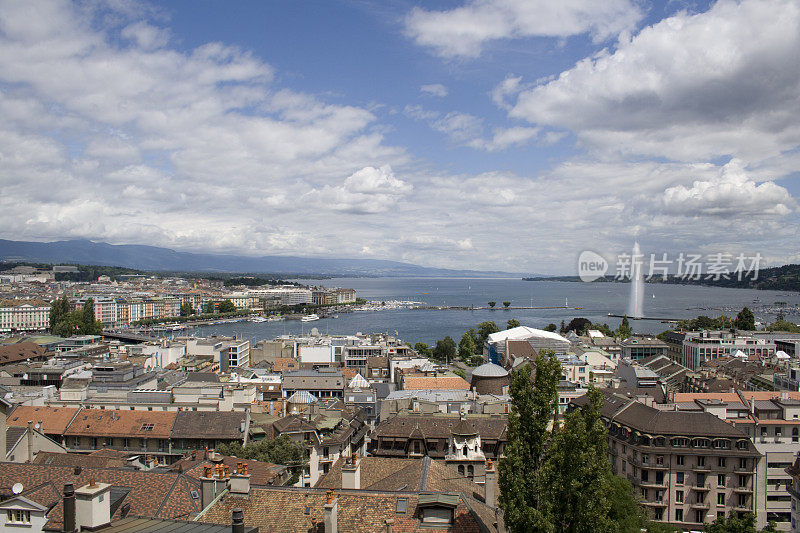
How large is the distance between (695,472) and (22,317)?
364 ft

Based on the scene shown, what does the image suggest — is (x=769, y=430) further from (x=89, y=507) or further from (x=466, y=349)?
(x=466, y=349)

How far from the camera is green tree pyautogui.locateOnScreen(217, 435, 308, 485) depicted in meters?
20.5

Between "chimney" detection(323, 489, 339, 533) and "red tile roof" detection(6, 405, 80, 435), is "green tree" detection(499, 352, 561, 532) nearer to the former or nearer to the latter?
"chimney" detection(323, 489, 339, 533)

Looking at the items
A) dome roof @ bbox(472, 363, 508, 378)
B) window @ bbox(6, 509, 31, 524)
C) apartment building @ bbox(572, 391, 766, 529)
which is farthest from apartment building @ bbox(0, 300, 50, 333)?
window @ bbox(6, 509, 31, 524)

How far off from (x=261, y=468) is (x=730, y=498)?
57.1 feet

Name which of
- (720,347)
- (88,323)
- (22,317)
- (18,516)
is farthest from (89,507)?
(22,317)

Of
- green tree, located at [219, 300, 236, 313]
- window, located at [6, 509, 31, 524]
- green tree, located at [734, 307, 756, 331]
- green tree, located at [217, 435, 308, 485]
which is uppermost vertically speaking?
window, located at [6, 509, 31, 524]

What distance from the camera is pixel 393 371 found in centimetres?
4650

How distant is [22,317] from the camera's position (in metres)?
104

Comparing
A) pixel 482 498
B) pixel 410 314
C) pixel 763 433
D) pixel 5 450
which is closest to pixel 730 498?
pixel 763 433

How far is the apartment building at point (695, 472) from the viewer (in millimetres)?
22547

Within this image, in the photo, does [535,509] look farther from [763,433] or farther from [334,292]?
[334,292]

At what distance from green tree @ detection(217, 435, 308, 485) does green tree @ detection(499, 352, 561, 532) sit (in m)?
11.4

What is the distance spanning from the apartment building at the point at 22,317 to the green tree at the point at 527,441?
4318 inches
